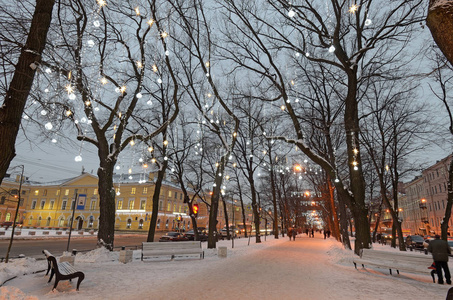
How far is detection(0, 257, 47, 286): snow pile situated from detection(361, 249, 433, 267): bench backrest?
38.6 feet

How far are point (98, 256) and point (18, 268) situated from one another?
124 inches

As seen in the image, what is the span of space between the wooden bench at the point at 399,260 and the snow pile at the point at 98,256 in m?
10.3

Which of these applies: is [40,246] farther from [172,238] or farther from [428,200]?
[428,200]

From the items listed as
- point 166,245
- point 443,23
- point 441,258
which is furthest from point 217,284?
point 443,23

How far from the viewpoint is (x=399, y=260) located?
8.88 m

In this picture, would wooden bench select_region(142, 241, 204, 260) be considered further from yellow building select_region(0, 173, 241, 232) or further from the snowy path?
yellow building select_region(0, 173, 241, 232)

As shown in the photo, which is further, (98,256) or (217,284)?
(98,256)

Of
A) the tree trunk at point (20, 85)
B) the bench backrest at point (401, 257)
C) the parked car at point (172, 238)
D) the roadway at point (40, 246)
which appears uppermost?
the tree trunk at point (20, 85)

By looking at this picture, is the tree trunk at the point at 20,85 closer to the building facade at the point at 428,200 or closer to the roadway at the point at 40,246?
the roadway at the point at 40,246

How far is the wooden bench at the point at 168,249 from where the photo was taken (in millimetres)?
11023

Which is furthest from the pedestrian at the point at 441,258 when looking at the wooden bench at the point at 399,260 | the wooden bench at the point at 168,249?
the wooden bench at the point at 168,249

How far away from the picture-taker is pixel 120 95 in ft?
45.6

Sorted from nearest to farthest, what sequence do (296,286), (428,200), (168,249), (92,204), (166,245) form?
A: (296,286), (168,249), (166,245), (428,200), (92,204)

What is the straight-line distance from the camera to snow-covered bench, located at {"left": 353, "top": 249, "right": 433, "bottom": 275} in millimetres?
8281
